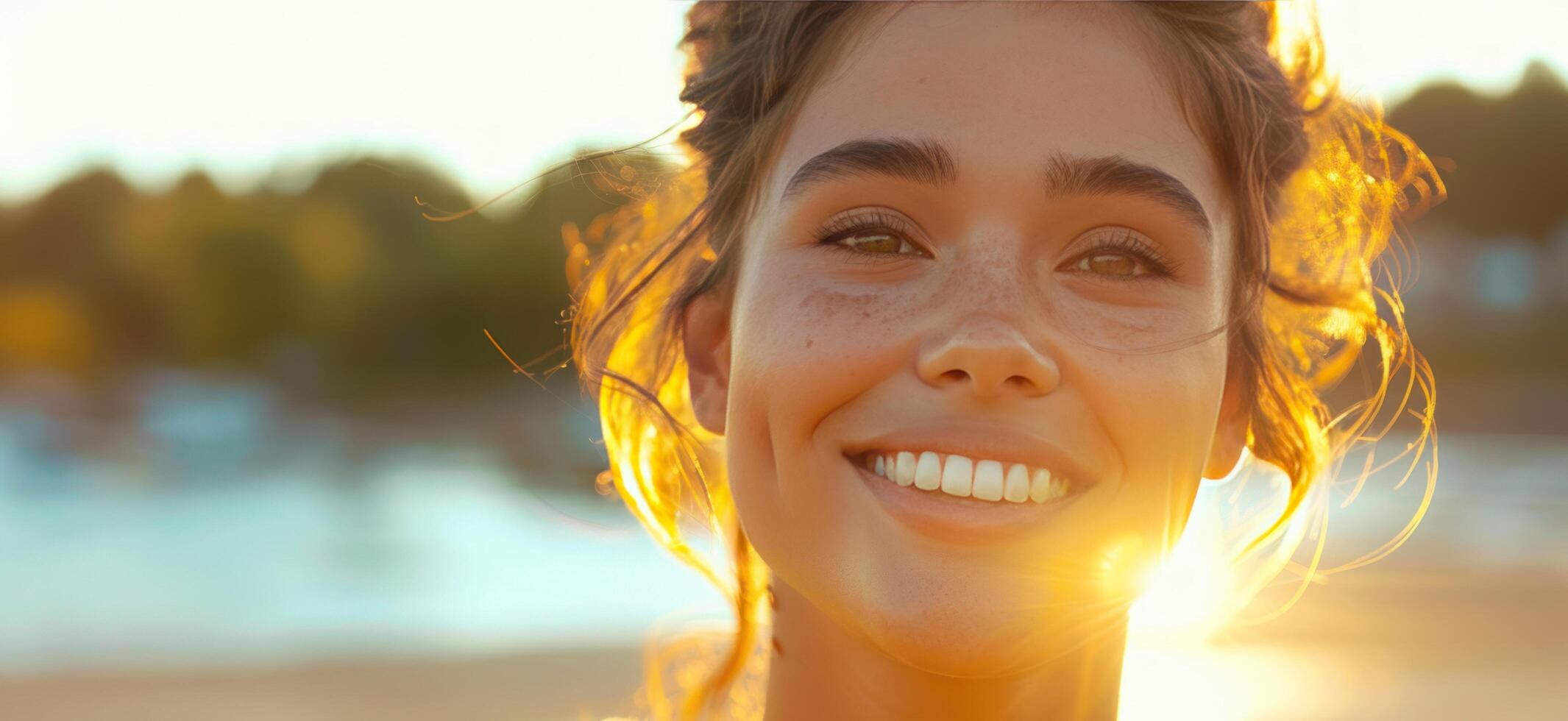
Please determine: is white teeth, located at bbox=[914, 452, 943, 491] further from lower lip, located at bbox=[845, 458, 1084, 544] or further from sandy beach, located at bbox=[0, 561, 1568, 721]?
sandy beach, located at bbox=[0, 561, 1568, 721]

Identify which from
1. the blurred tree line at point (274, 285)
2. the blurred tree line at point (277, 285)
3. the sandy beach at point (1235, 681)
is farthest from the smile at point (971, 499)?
the blurred tree line at point (274, 285)

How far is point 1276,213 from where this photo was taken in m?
1.92

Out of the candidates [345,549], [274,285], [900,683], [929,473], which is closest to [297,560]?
[345,549]

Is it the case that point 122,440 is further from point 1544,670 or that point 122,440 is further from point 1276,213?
point 1276,213

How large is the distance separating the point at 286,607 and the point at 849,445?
10770 mm

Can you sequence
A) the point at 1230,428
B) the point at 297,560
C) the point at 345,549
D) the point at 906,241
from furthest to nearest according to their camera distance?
the point at 345,549
the point at 297,560
the point at 1230,428
the point at 906,241

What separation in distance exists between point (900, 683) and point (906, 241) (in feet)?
1.88

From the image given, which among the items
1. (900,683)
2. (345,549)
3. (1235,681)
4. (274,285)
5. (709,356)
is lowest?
(900,683)

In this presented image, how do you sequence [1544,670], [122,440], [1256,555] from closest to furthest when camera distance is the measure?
[1256,555] < [1544,670] < [122,440]

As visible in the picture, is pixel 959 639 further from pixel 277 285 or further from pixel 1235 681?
pixel 277 285

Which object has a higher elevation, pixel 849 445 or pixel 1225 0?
pixel 1225 0

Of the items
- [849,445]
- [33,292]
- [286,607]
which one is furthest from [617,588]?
[33,292]

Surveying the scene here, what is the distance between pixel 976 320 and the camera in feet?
4.68

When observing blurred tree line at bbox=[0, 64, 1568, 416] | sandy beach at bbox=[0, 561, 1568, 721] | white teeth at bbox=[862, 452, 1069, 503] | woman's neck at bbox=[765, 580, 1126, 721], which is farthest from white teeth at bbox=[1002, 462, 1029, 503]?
blurred tree line at bbox=[0, 64, 1568, 416]
